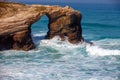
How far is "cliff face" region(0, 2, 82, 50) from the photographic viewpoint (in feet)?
76.2

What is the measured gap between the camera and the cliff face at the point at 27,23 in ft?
76.2

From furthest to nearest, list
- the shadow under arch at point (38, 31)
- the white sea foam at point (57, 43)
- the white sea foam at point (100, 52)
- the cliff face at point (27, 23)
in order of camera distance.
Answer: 1. the shadow under arch at point (38, 31)
2. the white sea foam at point (57, 43)
3. the white sea foam at point (100, 52)
4. the cliff face at point (27, 23)

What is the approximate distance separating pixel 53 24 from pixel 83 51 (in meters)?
3.86

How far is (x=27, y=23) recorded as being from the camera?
2366 cm

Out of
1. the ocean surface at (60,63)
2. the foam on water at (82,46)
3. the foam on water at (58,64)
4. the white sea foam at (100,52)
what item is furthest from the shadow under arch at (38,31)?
the white sea foam at (100,52)

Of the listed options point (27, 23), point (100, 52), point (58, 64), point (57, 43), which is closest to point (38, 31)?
point (57, 43)

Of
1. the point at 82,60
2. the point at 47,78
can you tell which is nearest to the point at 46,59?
the point at 82,60

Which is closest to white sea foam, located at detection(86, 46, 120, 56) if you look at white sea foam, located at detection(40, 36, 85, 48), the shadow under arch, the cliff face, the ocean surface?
the ocean surface

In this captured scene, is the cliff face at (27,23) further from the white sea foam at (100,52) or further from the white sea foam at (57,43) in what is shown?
the white sea foam at (100,52)

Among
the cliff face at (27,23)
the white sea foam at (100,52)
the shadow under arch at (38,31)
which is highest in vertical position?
the cliff face at (27,23)

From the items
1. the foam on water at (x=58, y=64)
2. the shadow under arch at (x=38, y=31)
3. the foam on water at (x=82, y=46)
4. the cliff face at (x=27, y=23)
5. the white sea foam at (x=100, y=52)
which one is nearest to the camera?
the foam on water at (x=58, y=64)

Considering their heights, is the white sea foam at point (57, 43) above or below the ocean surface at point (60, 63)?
above

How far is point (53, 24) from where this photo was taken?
27016 millimetres

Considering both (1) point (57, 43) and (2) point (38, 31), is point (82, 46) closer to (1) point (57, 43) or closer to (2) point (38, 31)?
(1) point (57, 43)
